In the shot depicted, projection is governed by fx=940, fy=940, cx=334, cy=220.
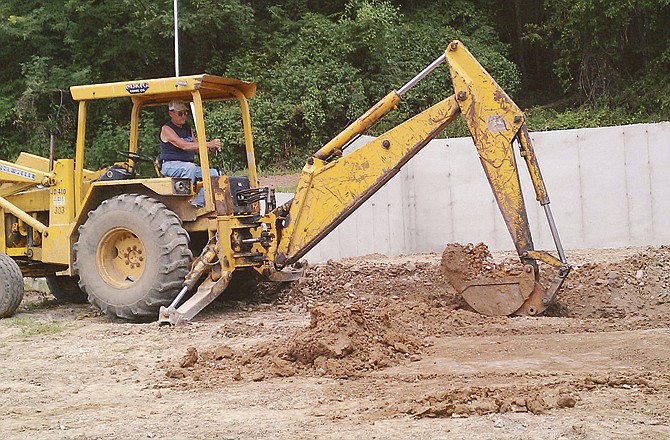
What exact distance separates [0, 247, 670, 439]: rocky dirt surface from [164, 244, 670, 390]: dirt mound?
0.06 ft

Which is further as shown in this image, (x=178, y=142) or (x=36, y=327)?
(x=178, y=142)

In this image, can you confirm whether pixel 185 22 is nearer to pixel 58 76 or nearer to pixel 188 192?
pixel 58 76

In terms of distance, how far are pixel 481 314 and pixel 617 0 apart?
50.5ft

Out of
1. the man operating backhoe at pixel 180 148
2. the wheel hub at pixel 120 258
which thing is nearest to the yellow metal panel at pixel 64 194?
the wheel hub at pixel 120 258

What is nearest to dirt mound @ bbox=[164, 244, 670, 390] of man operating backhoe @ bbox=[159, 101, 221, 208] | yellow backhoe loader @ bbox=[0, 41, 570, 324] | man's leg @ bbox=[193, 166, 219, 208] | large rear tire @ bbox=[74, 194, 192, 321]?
yellow backhoe loader @ bbox=[0, 41, 570, 324]

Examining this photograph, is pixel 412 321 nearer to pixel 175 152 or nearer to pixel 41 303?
pixel 175 152

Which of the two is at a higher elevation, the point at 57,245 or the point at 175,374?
the point at 57,245

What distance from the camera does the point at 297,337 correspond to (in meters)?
6.65

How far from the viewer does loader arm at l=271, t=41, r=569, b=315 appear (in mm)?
7996

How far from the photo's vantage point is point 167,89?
9047 millimetres

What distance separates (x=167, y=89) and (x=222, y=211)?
1294 mm

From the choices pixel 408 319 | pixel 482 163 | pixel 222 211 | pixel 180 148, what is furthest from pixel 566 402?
pixel 180 148

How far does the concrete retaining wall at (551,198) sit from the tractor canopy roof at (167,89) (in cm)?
463

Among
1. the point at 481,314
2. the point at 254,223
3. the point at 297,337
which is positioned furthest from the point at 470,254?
the point at 297,337
